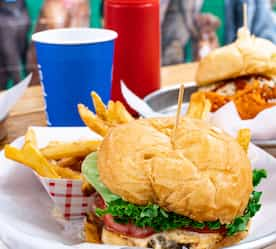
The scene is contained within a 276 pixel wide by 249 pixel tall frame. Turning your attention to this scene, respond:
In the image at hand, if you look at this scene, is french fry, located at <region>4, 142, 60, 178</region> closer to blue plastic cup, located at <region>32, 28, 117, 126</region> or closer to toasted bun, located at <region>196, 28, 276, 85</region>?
blue plastic cup, located at <region>32, 28, 117, 126</region>

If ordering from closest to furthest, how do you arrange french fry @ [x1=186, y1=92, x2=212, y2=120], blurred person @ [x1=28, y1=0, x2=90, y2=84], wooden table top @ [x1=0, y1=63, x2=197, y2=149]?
french fry @ [x1=186, y1=92, x2=212, y2=120]
wooden table top @ [x1=0, y1=63, x2=197, y2=149]
blurred person @ [x1=28, y1=0, x2=90, y2=84]

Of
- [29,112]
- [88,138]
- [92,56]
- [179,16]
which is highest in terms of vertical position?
[92,56]

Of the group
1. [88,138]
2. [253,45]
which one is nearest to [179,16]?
[253,45]

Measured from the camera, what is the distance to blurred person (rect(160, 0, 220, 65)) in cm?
460

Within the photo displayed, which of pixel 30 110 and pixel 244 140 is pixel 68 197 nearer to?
pixel 244 140

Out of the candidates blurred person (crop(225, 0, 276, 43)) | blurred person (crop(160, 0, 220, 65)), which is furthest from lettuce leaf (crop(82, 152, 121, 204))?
blurred person (crop(225, 0, 276, 43))

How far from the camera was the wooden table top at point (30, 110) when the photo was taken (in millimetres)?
1883

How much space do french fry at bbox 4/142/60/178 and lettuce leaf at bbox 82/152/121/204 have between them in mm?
82

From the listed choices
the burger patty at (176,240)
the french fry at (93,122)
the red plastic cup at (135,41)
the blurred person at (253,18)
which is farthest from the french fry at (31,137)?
the blurred person at (253,18)

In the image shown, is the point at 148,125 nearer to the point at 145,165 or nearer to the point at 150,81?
the point at 145,165

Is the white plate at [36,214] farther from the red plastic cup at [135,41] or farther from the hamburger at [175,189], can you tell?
the red plastic cup at [135,41]

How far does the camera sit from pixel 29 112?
2.06 meters

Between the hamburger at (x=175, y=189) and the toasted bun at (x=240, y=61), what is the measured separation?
3.13ft

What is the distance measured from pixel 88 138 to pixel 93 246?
1.76 feet
